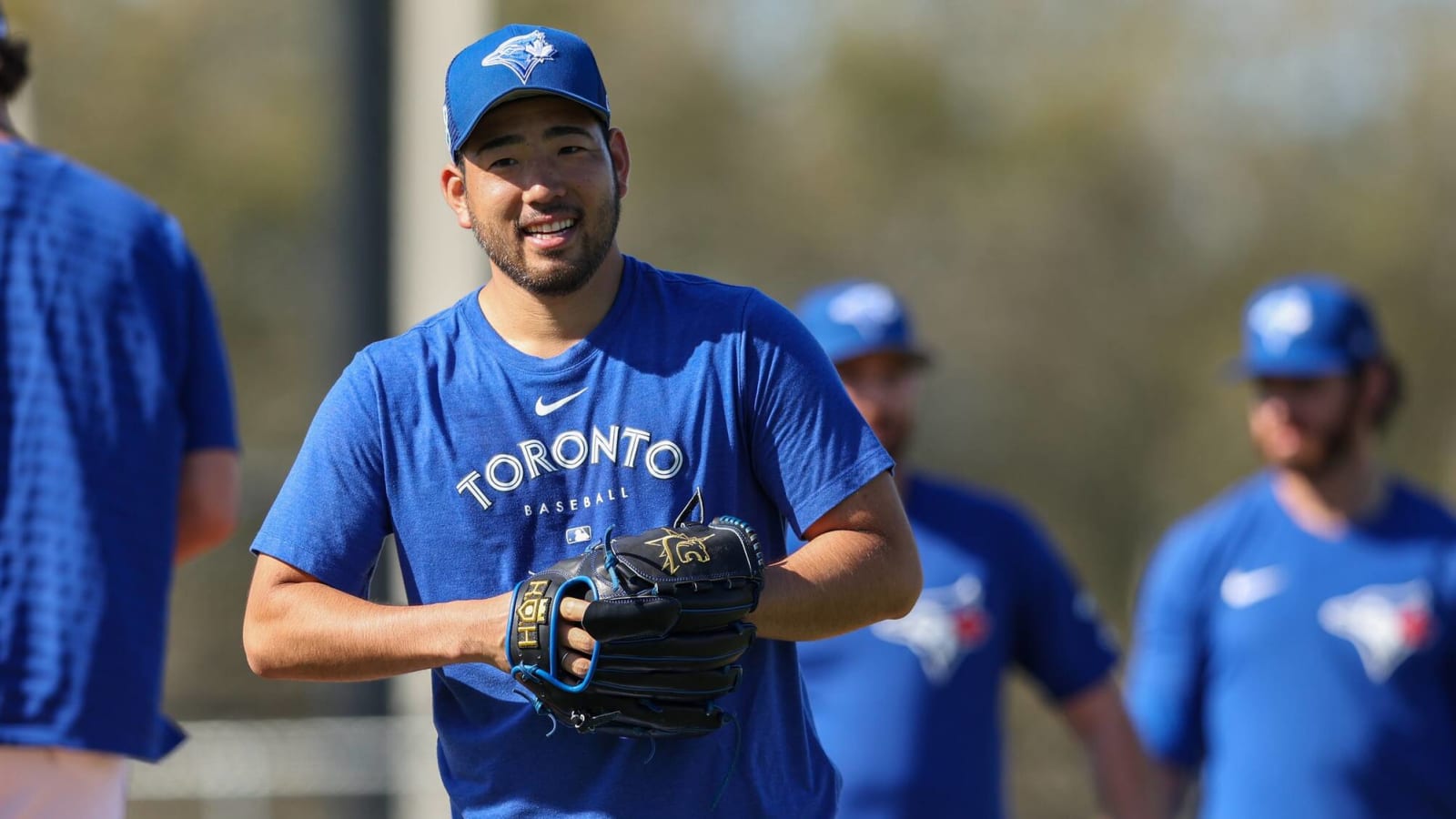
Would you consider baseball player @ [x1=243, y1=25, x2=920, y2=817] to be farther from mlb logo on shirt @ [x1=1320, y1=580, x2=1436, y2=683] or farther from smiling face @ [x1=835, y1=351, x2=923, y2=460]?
Answer: mlb logo on shirt @ [x1=1320, y1=580, x2=1436, y2=683]

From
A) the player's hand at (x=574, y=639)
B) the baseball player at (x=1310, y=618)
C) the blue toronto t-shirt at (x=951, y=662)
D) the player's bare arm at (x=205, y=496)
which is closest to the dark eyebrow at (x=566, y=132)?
the player's hand at (x=574, y=639)

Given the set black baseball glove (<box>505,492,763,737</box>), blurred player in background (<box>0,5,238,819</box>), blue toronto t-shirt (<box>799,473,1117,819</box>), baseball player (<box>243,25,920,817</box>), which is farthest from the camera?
blue toronto t-shirt (<box>799,473,1117,819</box>)

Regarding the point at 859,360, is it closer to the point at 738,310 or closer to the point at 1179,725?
the point at 1179,725

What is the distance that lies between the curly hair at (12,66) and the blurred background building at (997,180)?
62.2 ft

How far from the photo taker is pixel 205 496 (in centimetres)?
428

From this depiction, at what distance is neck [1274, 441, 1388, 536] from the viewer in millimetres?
6715

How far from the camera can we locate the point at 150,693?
4.10m

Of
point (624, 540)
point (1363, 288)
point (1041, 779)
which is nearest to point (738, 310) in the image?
point (624, 540)

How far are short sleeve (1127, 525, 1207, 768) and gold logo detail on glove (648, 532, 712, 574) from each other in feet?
13.1

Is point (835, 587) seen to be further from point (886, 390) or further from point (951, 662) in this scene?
point (886, 390)

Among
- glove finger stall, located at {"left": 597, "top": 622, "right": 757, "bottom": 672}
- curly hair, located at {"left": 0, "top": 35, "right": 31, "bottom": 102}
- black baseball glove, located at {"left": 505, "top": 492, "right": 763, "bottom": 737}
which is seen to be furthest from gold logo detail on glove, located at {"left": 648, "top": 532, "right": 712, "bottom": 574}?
curly hair, located at {"left": 0, "top": 35, "right": 31, "bottom": 102}

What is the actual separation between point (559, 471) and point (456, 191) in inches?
21.8

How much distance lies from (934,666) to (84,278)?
9.15 feet

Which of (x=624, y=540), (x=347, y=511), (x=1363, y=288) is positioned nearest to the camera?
(x=624, y=540)
